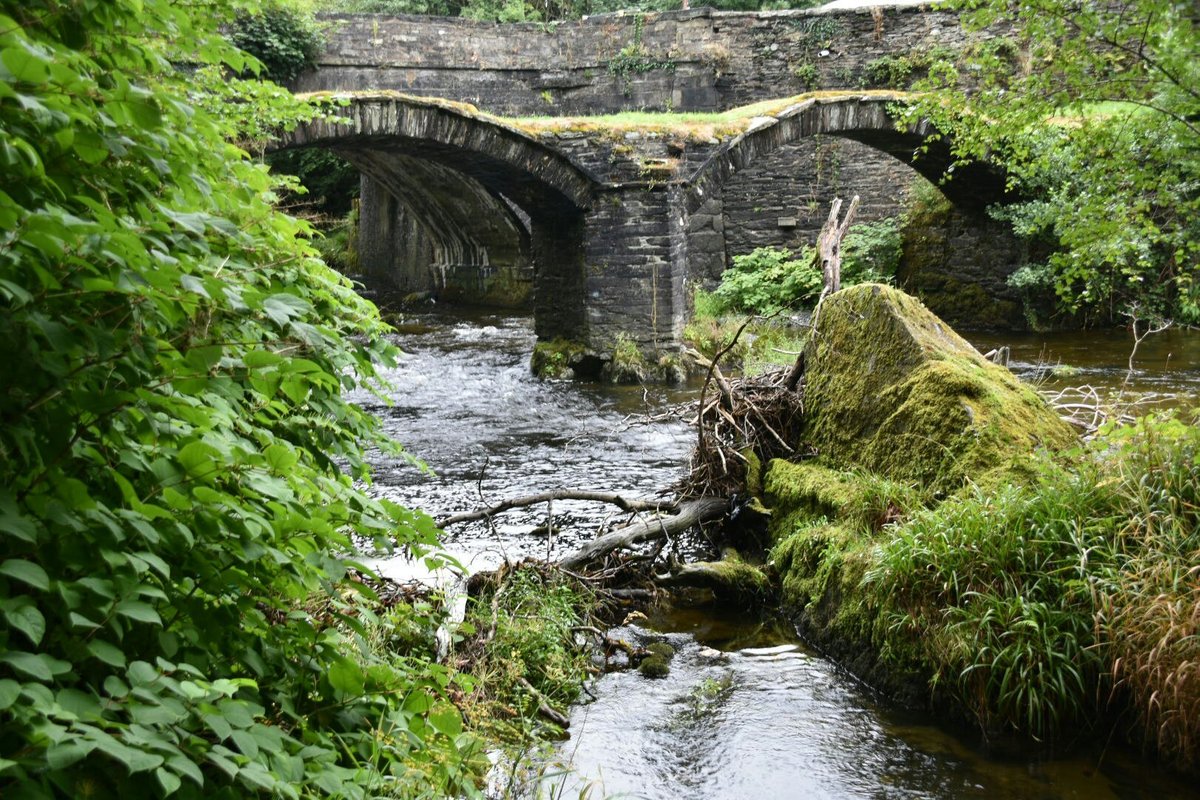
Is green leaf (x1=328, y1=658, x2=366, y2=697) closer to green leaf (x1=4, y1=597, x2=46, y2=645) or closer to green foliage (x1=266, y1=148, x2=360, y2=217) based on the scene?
green leaf (x1=4, y1=597, x2=46, y2=645)

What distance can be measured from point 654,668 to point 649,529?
1329mm

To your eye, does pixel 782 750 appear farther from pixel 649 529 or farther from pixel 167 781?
pixel 167 781

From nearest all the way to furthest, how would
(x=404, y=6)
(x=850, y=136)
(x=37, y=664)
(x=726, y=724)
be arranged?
(x=37, y=664) → (x=726, y=724) → (x=850, y=136) → (x=404, y=6)

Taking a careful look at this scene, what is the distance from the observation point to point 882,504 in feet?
17.5

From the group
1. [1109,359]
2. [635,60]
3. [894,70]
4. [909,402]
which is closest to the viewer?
[909,402]

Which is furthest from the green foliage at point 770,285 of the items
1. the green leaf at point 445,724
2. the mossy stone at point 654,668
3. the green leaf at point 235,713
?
the green leaf at point 235,713

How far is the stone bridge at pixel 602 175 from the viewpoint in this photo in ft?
43.0

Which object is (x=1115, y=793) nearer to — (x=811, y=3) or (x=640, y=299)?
(x=640, y=299)

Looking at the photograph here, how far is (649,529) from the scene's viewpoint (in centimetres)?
617

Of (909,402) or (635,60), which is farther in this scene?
(635,60)

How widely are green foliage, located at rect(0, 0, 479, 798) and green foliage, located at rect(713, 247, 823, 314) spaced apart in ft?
48.4

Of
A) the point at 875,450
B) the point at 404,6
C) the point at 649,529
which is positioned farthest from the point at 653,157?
the point at 404,6

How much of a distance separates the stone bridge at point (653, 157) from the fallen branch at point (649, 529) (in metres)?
7.84

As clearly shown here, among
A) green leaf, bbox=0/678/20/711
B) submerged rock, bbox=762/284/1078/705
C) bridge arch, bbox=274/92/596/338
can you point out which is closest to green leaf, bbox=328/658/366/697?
green leaf, bbox=0/678/20/711
